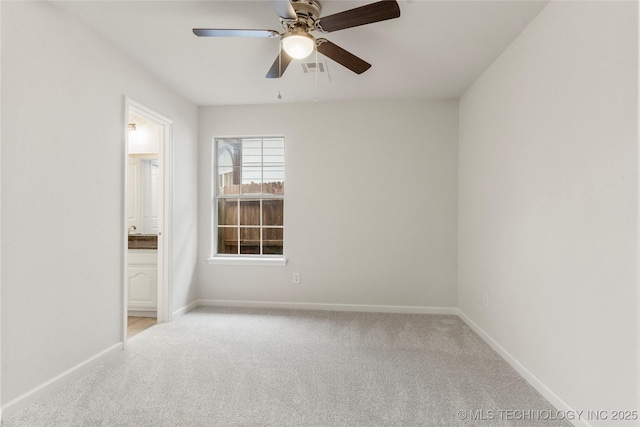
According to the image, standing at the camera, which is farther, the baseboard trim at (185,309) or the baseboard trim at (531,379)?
the baseboard trim at (185,309)

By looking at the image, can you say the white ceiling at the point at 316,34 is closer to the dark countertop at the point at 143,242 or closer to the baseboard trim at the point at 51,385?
the dark countertop at the point at 143,242

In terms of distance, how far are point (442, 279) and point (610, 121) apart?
2722 mm

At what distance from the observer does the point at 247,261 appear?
4.38 metres

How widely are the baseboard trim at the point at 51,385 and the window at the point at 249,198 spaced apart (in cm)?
195

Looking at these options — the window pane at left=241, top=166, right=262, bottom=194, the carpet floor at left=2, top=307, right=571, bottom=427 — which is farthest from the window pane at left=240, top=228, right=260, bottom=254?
the carpet floor at left=2, top=307, right=571, bottom=427

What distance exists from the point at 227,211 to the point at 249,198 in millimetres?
343

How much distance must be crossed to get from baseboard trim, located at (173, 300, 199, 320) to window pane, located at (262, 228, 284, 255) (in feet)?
3.44

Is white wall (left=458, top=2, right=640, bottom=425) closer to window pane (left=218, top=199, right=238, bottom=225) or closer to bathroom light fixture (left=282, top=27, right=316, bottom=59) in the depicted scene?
bathroom light fixture (left=282, top=27, right=316, bottom=59)

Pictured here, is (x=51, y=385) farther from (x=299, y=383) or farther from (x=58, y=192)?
(x=299, y=383)

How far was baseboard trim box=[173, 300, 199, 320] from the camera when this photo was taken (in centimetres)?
393

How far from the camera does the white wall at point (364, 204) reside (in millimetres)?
4121

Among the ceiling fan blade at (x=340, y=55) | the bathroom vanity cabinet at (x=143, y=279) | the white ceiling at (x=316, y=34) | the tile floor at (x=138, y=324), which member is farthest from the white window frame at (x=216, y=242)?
the ceiling fan blade at (x=340, y=55)

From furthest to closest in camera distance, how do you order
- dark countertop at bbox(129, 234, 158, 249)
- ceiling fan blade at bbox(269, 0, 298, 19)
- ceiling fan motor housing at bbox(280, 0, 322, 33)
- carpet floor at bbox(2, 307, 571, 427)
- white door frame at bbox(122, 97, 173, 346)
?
A: 1. dark countertop at bbox(129, 234, 158, 249)
2. white door frame at bbox(122, 97, 173, 346)
3. ceiling fan motor housing at bbox(280, 0, 322, 33)
4. carpet floor at bbox(2, 307, 571, 427)
5. ceiling fan blade at bbox(269, 0, 298, 19)

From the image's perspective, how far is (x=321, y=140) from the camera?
4285 mm
